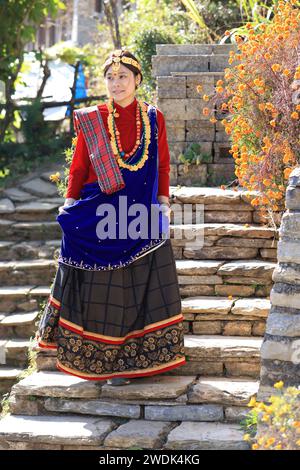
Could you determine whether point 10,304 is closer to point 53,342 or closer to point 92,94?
point 53,342

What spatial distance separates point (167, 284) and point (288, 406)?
1339 millimetres

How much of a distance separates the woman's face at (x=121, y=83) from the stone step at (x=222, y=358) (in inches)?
57.1

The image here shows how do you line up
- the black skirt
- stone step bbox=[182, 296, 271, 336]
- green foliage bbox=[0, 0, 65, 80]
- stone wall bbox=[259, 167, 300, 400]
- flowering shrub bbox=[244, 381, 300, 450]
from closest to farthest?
1. flowering shrub bbox=[244, 381, 300, 450]
2. stone wall bbox=[259, 167, 300, 400]
3. the black skirt
4. stone step bbox=[182, 296, 271, 336]
5. green foliage bbox=[0, 0, 65, 80]

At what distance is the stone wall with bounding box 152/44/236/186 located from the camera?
6.97 metres

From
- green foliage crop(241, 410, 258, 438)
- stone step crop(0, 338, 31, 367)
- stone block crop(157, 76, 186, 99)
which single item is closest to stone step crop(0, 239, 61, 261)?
stone step crop(0, 338, 31, 367)

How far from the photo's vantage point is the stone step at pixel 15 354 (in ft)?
21.1

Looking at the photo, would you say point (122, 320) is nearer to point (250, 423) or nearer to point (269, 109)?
point (250, 423)

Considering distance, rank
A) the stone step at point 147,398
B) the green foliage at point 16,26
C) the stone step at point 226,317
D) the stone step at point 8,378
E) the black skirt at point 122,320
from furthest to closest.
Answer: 1. the green foliage at point 16,26
2. the stone step at point 8,378
3. the stone step at point 226,317
4. the black skirt at point 122,320
5. the stone step at point 147,398

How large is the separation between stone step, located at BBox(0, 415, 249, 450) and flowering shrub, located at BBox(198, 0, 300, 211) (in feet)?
5.18

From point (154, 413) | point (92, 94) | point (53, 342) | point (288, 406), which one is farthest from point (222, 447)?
point (92, 94)

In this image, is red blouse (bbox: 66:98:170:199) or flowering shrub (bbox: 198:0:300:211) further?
flowering shrub (bbox: 198:0:300:211)

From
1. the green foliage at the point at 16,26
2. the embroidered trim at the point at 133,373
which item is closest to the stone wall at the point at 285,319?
the embroidered trim at the point at 133,373

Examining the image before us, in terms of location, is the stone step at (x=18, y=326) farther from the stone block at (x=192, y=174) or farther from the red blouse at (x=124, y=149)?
the red blouse at (x=124, y=149)

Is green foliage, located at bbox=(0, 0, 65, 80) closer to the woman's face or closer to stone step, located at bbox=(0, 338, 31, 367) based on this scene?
stone step, located at bbox=(0, 338, 31, 367)
